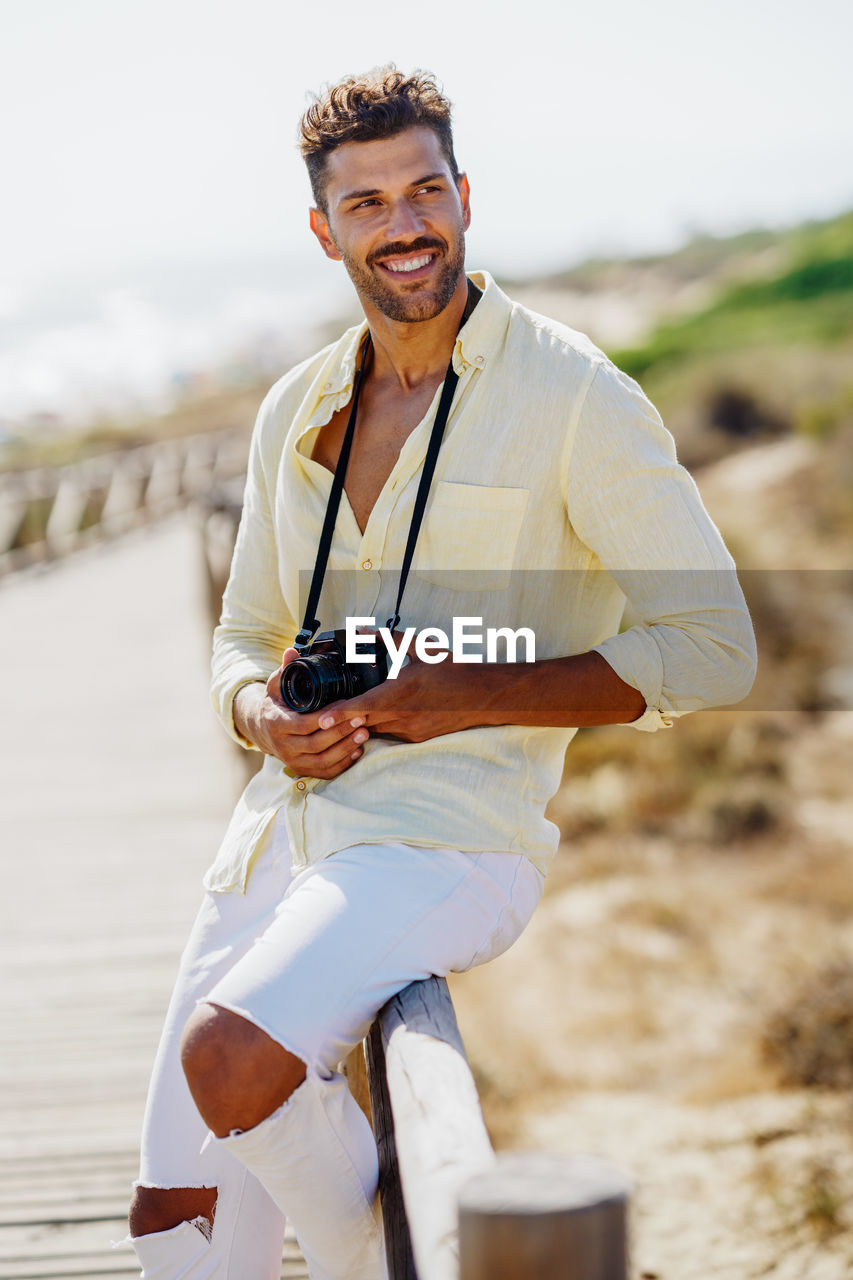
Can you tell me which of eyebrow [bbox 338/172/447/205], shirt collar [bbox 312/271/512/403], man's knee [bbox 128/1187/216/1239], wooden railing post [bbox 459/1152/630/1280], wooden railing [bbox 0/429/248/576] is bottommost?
man's knee [bbox 128/1187/216/1239]

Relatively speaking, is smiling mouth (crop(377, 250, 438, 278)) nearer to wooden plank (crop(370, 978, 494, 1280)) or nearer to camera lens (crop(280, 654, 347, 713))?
camera lens (crop(280, 654, 347, 713))

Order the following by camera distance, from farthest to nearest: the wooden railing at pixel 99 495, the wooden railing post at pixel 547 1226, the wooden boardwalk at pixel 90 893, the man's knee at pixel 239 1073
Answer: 1. the wooden railing at pixel 99 495
2. the wooden boardwalk at pixel 90 893
3. the man's knee at pixel 239 1073
4. the wooden railing post at pixel 547 1226

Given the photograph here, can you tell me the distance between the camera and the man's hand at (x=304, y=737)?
173 centimetres

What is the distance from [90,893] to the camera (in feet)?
14.3

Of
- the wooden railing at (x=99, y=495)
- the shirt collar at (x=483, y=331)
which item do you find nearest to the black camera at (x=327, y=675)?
the shirt collar at (x=483, y=331)

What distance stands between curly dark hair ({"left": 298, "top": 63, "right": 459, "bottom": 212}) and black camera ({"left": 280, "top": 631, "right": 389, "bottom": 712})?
2.34 ft

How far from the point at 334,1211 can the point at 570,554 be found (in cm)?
88

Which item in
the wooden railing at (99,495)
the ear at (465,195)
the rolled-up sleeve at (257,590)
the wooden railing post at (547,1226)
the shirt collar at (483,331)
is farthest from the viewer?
the wooden railing at (99,495)

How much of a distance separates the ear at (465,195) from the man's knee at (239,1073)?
1.18 m

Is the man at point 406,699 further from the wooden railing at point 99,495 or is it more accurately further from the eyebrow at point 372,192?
the wooden railing at point 99,495

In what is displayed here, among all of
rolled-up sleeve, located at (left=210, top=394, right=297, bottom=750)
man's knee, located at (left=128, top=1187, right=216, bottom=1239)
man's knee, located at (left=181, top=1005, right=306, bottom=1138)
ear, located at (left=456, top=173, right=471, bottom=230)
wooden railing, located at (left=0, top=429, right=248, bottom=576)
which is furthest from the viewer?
wooden railing, located at (left=0, top=429, right=248, bottom=576)

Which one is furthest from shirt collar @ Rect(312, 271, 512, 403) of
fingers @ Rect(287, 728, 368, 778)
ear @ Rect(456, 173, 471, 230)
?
fingers @ Rect(287, 728, 368, 778)

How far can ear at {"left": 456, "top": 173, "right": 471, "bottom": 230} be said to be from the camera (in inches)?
77.2

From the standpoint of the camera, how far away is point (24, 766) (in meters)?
5.98
